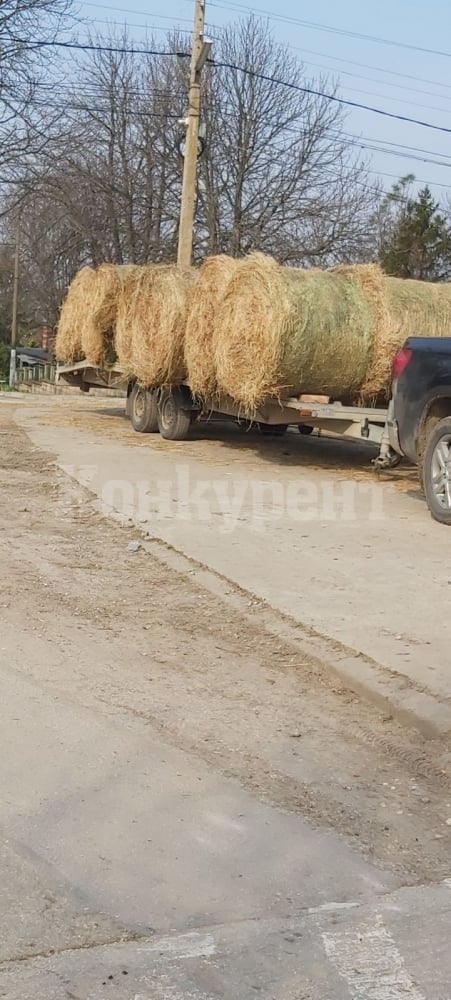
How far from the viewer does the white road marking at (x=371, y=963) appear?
2795mm

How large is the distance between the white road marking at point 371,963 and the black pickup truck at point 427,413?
5.94 metres

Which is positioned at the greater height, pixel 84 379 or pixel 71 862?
pixel 84 379

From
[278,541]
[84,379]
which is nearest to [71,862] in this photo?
[278,541]

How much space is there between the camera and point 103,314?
16.0 m

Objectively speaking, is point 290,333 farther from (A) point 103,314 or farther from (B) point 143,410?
(A) point 103,314

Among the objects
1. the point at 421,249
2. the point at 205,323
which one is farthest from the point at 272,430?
the point at 421,249

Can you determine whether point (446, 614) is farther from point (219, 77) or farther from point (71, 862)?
point (219, 77)

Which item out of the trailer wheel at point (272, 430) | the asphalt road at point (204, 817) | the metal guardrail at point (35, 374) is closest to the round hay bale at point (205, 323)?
the trailer wheel at point (272, 430)

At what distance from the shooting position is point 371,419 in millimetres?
11023

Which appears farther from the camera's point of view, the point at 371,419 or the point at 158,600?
the point at 371,419

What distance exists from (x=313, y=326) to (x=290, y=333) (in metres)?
0.31

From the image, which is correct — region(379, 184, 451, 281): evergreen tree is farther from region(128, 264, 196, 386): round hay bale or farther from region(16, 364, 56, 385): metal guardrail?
region(128, 264, 196, 386): round hay bale

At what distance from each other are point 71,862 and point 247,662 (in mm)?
2178

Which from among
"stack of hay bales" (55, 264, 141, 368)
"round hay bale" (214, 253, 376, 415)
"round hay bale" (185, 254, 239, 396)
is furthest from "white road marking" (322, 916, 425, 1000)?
"stack of hay bales" (55, 264, 141, 368)
